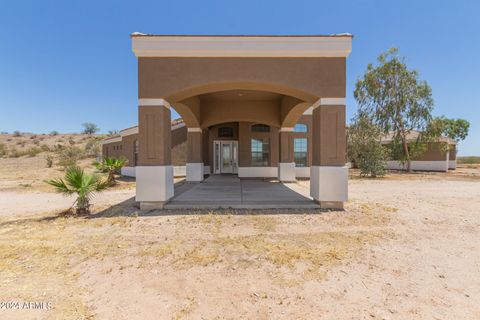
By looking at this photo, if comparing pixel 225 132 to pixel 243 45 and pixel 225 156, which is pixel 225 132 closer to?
pixel 225 156

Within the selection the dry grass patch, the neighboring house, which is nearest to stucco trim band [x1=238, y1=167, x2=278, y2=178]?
the dry grass patch

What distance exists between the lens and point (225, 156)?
1734 cm

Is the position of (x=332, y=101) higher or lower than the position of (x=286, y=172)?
higher

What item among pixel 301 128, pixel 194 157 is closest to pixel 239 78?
pixel 194 157

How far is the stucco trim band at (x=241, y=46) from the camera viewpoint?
24.0 ft

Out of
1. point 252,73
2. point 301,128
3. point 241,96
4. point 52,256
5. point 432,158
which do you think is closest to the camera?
point 52,256

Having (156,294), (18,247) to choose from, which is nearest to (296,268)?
(156,294)

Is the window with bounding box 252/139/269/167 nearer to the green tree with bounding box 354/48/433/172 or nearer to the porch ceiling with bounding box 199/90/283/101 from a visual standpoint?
the porch ceiling with bounding box 199/90/283/101

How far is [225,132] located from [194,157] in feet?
12.8

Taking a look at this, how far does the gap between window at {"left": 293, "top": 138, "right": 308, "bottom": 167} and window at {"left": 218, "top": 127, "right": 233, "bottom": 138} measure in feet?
15.6

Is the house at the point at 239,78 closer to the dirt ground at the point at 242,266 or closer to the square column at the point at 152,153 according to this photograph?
the square column at the point at 152,153

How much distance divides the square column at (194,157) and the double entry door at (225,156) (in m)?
3.03

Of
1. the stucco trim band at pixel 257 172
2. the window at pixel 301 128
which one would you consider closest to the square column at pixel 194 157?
the stucco trim band at pixel 257 172

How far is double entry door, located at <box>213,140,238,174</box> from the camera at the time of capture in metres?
17.2
